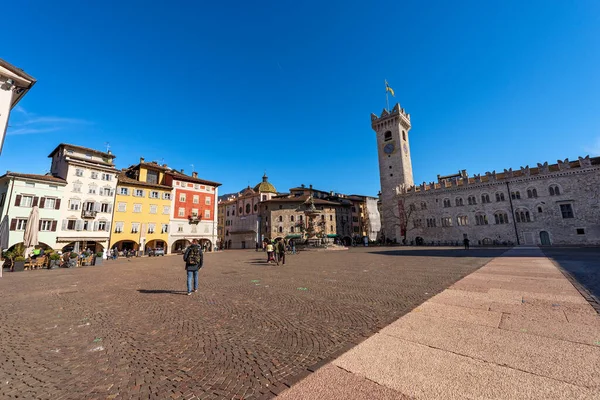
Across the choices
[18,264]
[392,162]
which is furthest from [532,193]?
[18,264]

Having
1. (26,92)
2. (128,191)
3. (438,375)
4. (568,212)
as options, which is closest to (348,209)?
(568,212)

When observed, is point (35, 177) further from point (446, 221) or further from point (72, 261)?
point (446, 221)

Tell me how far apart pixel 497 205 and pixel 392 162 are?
21.8 metres

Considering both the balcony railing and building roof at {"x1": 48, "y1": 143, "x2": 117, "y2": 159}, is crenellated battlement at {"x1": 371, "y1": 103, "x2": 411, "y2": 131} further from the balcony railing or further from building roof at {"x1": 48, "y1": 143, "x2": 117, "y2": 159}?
the balcony railing

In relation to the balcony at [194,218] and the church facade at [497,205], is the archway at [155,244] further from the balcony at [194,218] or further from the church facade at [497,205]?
the church facade at [497,205]

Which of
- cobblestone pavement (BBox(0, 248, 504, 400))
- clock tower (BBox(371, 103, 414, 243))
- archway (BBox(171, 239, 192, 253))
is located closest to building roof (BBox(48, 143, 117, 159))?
archway (BBox(171, 239, 192, 253))

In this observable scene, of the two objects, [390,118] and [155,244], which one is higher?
[390,118]

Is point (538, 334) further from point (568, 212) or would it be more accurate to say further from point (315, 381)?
point (568, 212)

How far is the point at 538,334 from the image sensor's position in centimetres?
399

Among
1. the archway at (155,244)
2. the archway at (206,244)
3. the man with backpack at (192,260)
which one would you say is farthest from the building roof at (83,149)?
the man with backpack at (192,260)

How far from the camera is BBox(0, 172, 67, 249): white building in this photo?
2403cm

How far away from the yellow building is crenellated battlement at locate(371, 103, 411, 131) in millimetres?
48887

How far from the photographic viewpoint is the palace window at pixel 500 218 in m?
38.9

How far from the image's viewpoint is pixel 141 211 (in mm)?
34125
